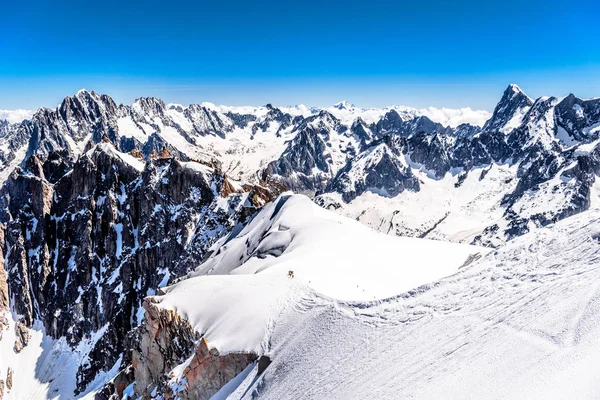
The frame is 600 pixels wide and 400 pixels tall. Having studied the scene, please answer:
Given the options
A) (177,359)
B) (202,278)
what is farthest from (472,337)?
(202,278)

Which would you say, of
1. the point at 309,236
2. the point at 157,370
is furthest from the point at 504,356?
the point at 309,236

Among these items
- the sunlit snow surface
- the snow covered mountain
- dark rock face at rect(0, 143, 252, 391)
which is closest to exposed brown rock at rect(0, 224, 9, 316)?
the snow covered mountain

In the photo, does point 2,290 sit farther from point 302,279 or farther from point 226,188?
point 302,279

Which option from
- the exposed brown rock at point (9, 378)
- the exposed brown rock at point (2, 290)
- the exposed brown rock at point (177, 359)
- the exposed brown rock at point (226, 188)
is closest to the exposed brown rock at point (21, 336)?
the exposed brown rock at point (2, 290)

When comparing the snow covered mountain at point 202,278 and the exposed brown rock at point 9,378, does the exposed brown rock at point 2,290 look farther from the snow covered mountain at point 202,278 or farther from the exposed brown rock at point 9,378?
the exposed brown rock at point 9,378

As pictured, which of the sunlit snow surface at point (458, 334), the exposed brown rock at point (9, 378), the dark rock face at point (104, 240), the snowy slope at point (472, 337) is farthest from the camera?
the exposed brown rock at point (9, 378)

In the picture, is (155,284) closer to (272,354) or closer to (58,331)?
(58,331)

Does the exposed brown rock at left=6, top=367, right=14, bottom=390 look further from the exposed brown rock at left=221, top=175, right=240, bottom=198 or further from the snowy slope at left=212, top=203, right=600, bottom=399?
the snowy slope at left=212, top=203, right=600, bottom=399
